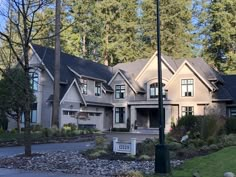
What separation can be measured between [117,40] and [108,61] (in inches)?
179

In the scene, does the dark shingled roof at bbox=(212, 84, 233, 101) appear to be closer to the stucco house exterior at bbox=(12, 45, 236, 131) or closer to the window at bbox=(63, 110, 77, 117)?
the stucco house exterior at bbox=(12, 45, 236, 131)

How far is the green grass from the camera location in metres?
11.9

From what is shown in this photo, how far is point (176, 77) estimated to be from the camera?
43125 millimetres

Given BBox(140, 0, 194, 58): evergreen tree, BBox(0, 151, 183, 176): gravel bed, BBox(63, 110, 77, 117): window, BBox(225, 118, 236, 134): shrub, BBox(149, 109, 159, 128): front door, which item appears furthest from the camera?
BBox(140, 0, 194, 58): evergreen tree

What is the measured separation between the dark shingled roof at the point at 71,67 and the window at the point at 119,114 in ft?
10.2

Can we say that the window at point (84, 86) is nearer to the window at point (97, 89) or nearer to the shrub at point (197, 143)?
the window at point (97, 89)

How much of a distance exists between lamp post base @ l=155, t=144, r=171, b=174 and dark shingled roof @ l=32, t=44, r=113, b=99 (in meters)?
25.2

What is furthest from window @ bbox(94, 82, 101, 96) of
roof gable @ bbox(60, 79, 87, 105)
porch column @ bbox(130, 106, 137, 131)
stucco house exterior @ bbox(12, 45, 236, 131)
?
roof gable @ bbox(60, 79, 87, 105)

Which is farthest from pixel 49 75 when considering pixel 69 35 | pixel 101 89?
pixel 69 35

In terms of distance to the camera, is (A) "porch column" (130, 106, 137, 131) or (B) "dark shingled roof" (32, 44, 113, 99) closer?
(B) "dark shingled roof" (32, 44, 113, 99)

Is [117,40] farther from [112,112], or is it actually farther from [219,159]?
[219,159]

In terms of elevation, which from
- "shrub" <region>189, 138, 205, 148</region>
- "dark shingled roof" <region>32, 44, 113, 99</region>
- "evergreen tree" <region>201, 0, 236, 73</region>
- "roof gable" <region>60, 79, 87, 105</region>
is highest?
"evergreen tree" <region>201, 0, 236, 73</region>

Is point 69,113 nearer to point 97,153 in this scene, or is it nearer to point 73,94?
point 73,94

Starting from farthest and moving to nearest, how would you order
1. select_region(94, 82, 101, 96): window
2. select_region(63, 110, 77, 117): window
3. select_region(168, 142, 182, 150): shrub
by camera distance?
1. select_region(94, 82, 101, 96): window
2. select_region(63, 110, 77, 117): window
3. select_region(168, 142, 182, 150): shrub
